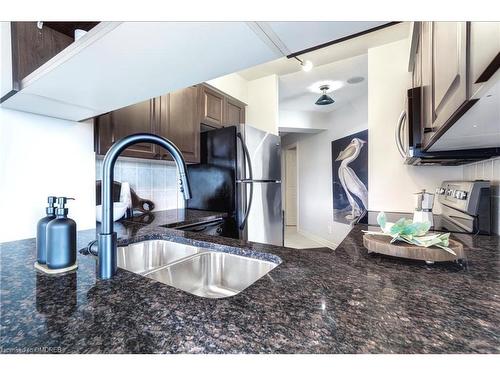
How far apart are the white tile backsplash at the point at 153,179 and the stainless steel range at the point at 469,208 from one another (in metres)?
2.16

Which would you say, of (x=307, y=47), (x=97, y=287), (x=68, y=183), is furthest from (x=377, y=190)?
(x=68, y=183)

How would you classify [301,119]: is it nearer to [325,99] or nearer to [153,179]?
[325,99]

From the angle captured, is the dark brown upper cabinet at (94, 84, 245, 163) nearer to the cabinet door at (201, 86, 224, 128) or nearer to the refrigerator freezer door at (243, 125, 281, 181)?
the cabinet door at (201, 86, 224, 128)

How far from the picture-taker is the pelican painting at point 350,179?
3537mm

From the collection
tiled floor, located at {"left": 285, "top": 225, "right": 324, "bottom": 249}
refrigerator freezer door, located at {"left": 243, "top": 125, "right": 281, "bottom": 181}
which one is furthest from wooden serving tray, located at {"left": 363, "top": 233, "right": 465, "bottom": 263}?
tiled floor, located at {"left": 285, "top": 225, "right": 324, "bottom": 249}

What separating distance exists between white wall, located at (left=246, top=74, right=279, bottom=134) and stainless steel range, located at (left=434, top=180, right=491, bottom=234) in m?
2.02

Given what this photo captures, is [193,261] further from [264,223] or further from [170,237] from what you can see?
[264,223]

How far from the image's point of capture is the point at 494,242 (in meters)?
1.02

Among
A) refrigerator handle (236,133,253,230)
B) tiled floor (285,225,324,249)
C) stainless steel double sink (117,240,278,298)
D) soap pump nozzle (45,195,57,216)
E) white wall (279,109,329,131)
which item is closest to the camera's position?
Result: soap pump nozzle (45,195,57,216)

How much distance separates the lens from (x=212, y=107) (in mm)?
2436

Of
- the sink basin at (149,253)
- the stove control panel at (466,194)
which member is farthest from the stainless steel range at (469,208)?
the sink basin at (149,253)

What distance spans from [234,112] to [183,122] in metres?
1.02

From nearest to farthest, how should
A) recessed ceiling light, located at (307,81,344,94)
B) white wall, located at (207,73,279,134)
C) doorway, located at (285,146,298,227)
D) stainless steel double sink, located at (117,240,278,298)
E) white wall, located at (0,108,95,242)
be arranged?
stainless steel double sink, located at (117,240,278,298) < white wall, located at (0,108,95,242) < white wall, located at (207,73,279,134) < recessed ceiling light, located at (307,81,344,94) < doorway, located at (285,146,298,227)

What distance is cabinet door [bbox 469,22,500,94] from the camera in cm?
39
